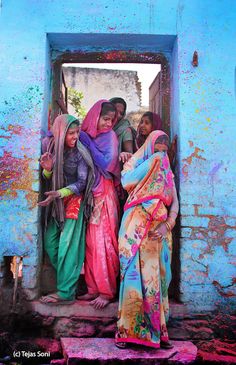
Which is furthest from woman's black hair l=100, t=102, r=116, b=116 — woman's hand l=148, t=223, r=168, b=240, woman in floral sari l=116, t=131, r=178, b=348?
woman's hand l=148, t=223, r=168, b=240

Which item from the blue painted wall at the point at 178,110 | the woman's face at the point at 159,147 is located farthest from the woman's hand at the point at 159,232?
the woman's face at the point at 159,147

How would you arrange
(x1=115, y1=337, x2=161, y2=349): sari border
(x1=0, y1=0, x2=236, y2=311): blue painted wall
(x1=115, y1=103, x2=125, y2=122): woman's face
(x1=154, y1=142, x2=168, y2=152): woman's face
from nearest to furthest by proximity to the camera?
(x1=115, y1=337, x2=161, y2=349): sari border
(x1=154, y1=142, x2=168, y2=152): woman's face
(x1=0, y1=0, x2=236, y2=311): blue painted wall
(x1=115, y1=103, x2=125, y2=122): woman's face

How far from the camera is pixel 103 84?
28.0 feet

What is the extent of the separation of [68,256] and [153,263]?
867 mm

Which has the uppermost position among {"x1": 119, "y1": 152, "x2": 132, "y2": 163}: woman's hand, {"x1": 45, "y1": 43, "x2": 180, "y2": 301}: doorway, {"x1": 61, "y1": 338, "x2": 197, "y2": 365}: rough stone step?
{"x1": 45, "y1": 43, "x2": 180, "y2": 301}: doorway

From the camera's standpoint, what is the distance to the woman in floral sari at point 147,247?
3.25m

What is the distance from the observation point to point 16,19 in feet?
12.8

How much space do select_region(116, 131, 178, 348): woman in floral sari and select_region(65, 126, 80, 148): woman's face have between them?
1.94 feet

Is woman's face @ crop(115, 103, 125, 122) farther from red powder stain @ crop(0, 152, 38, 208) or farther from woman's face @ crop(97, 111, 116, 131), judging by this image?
red powder stain @ crop(0, 152, 38, 208)

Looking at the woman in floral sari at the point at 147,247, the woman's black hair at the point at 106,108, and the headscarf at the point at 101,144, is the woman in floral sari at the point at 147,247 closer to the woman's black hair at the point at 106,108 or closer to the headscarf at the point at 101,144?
the headscarf at the point at 101,144

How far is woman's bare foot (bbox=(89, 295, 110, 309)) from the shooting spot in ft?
11.8

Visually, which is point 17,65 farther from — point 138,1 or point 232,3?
point 232,3

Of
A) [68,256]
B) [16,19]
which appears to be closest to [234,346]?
[68,256]

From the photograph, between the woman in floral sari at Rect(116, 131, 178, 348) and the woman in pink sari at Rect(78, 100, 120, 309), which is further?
the woman in pink sari at Rect(78, 100, 120, 309)
